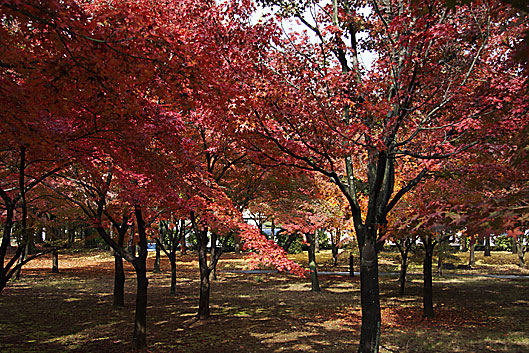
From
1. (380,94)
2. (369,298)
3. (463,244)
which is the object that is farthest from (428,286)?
(463,244)

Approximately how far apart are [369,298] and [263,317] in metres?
5.47

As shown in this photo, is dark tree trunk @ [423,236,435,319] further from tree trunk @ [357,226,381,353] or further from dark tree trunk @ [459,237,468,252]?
dark tree trunk @ [459,237,468,252]

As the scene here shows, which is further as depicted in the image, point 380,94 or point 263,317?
point 263,317

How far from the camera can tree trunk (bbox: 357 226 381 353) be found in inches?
→ 271

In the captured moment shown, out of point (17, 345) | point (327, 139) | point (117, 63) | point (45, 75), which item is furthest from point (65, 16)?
point (17, 345)

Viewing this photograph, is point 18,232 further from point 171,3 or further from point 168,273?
point 168,273

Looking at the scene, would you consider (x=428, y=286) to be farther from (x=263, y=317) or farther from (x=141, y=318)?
(x=141, y=318)

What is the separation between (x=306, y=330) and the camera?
1002cm

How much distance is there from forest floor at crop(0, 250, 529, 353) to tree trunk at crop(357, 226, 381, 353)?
4.57ft

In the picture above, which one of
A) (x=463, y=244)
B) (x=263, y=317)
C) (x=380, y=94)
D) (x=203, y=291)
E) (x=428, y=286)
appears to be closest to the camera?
(x=380, y=94)

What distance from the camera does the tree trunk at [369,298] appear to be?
6.88 meters

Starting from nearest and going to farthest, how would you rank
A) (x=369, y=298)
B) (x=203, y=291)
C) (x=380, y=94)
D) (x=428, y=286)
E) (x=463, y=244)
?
(x=369, y=298) < (x=380, y=94) < (x=428, y=286) < (x=203, y=291) < (x=463, y=244)

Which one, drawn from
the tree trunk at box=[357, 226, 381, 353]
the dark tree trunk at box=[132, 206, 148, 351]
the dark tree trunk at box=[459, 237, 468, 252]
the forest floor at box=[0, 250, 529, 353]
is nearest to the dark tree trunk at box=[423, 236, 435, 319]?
the forest floor at box=[0, 250, 529, 353]

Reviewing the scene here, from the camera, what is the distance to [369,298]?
703 cm
